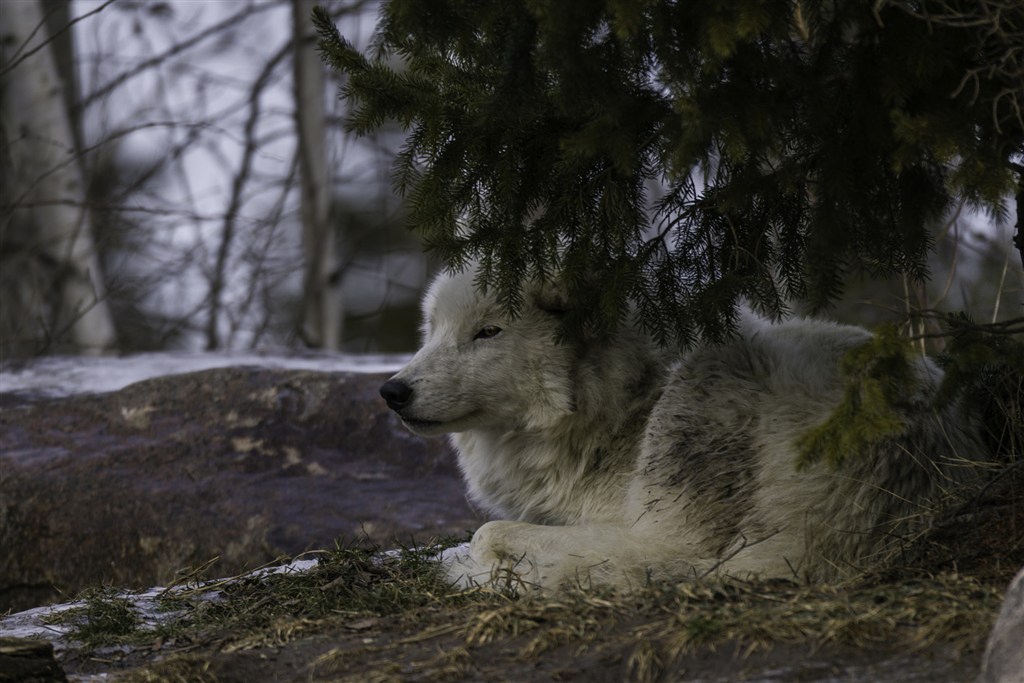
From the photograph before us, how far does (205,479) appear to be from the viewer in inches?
274

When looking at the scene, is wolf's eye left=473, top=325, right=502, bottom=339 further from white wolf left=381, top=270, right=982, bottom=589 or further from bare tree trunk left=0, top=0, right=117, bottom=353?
bare tree trunk left=0, top=0, right=117, bottom=353

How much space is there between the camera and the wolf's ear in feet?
15.5

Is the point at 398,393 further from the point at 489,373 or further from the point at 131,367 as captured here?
the point at 131,367

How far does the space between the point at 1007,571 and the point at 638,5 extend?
79.6 inches

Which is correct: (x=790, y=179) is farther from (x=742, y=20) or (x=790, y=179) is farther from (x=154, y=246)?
(x=154, y=246)

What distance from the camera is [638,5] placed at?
3342 mm

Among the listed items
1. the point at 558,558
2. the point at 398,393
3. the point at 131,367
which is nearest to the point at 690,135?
the point at 558,558

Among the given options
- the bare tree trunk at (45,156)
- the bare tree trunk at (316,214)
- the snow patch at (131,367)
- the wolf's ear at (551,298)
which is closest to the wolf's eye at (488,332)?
the wolf's ear at (551,298)

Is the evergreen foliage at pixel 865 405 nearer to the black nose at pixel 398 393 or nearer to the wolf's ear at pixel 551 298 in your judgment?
the wolf's ear at pixel 551 298

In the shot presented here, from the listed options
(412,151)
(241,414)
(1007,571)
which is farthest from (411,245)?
(1007,571)

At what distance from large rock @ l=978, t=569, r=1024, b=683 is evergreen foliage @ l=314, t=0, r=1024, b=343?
120 cm

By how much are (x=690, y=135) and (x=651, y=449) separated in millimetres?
1413

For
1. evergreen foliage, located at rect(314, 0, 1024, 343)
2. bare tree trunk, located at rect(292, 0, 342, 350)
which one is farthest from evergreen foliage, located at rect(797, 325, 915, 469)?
bare tree trunk, located at rect(292, 0, 342, 350)

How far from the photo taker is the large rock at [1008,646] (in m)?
2.63
